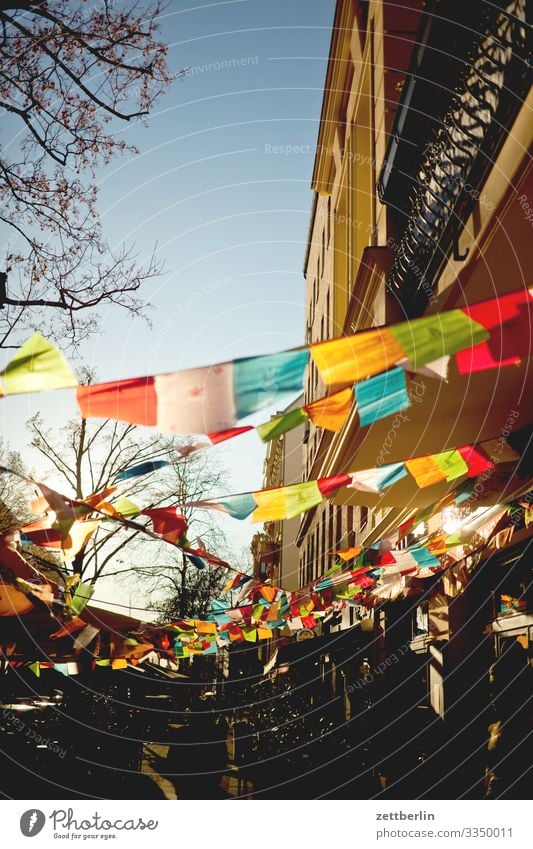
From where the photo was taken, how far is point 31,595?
635cm

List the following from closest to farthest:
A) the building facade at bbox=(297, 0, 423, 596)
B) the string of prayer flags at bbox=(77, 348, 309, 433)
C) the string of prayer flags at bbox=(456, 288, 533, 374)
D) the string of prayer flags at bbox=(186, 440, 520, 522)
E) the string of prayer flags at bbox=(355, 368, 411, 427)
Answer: the string of prayer flags at bbox=(77, 348, 309, 433) < the string of prayer flags at bbox=(456, 288, 533, 374) < the string of prayer flags at bbox=(355, 368, 411, 427) < the string of prayer flags at bbox=(186, 440, 520, 522) < the building facade at bbox=(297, 0, 423, 596)

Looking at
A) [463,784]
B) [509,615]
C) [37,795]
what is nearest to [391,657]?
[463,784]

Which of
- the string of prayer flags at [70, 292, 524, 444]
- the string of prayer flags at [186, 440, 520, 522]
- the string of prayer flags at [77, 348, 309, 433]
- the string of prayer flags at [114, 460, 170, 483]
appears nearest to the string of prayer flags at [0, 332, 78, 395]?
the string of prayer flags at [77, 348, 309, 433]

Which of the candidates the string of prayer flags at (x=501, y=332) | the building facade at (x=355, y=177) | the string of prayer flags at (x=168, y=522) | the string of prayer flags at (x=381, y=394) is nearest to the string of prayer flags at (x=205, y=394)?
the string of prayer flags at (x=381, y=394)

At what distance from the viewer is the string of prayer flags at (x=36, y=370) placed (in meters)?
2.90

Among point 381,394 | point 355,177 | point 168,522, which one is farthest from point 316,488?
point 355,177

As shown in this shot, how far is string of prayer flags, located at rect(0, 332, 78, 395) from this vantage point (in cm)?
290

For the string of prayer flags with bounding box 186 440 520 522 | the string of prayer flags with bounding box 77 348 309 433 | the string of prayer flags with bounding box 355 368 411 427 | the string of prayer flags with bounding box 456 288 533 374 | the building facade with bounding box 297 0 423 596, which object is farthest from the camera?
the building facade with bounding box 297 0 423 596

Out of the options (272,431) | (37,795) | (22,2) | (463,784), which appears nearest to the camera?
(272,431)

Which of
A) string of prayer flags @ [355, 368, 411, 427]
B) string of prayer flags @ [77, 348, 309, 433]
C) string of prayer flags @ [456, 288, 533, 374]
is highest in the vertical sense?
string of prayer flags @ [456, 288, 533, 374]

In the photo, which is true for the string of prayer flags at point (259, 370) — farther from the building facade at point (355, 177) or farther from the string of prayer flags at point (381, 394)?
the building facade at point (355, 177)

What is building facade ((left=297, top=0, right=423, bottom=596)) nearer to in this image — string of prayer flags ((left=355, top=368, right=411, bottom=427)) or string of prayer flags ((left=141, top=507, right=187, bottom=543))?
string of prayer flags ((left=141, top=507, right=187, bottom=543))
